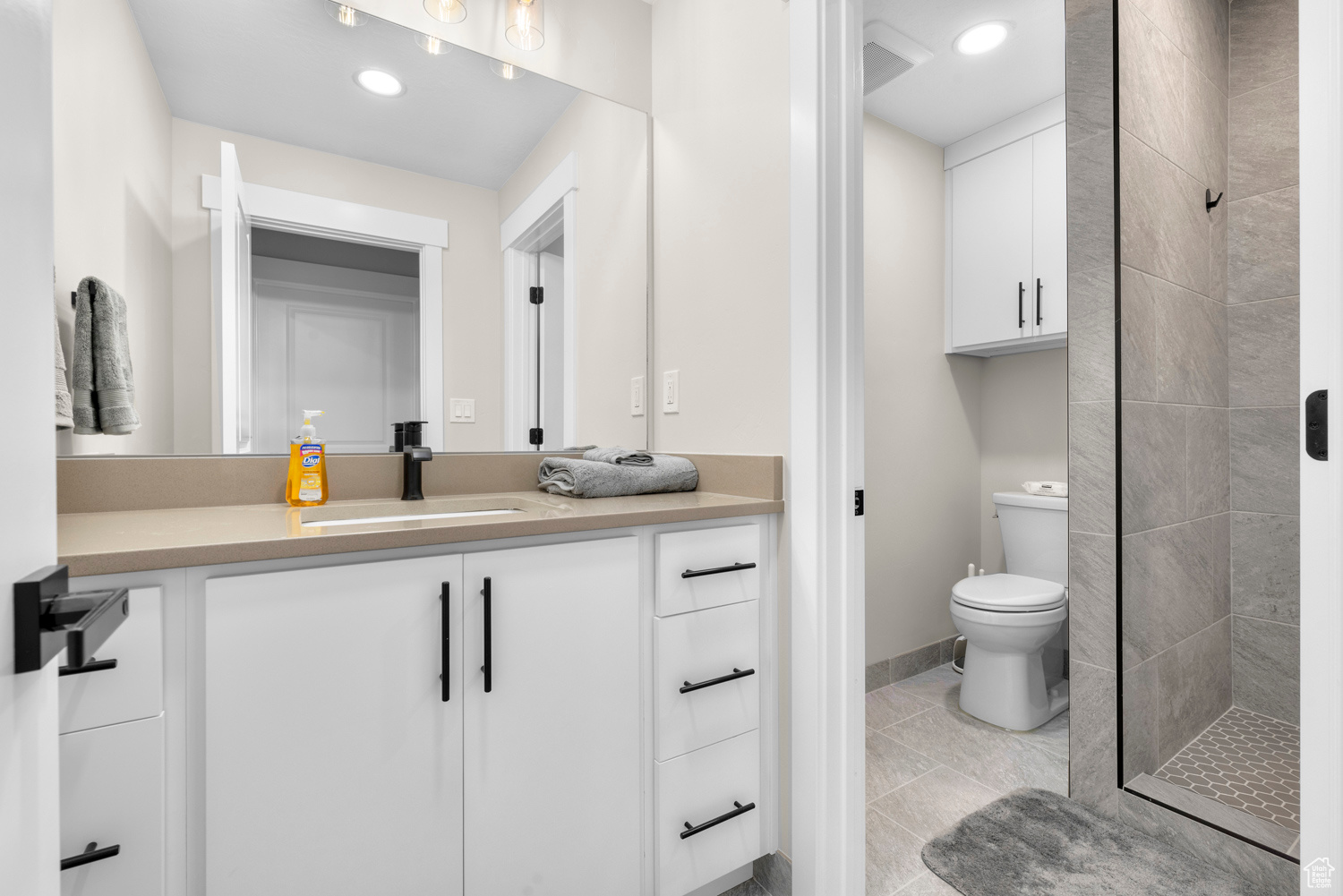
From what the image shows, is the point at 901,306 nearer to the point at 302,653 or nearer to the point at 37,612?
the point at 302,653

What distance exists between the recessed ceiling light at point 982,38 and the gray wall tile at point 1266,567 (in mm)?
1721

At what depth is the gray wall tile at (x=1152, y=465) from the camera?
1.54 metres

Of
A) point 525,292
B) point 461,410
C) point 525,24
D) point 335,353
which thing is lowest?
point 461,410

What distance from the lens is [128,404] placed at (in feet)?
3.74

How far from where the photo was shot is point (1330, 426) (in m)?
0.82

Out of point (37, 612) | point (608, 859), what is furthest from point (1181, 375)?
point (37, 612)

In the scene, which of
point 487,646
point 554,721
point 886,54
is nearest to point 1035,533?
point 886,54

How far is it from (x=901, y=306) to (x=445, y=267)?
179 centimetres

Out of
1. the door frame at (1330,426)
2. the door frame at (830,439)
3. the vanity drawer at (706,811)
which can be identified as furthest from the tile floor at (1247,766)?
the vanity drawer at (706,811)

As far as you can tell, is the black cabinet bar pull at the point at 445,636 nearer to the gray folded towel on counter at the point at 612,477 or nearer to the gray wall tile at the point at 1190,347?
the gray folded towel on counter at the point at 612,477

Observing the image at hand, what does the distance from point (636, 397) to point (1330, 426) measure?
142 centimetres

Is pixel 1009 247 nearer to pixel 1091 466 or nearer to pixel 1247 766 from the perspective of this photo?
pixel 1091 466

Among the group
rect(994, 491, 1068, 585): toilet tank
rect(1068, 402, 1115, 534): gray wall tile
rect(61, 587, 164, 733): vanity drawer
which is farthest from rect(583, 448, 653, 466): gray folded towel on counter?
rect(994, 491, 1068, 585): toilet tank

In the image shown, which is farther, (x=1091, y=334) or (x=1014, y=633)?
(x=1014, y=633)
